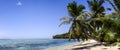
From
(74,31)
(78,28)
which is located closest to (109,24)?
(78,28)

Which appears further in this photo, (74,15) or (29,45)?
(29,45)

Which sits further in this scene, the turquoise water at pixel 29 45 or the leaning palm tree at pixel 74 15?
the turquoise water at pixel 29 45

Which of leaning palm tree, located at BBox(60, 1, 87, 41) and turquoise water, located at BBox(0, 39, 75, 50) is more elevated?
leaning palm tree, located at BBox(60, 1, 87, 41)

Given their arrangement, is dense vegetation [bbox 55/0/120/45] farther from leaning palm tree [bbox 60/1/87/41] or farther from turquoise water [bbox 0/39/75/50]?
turquoise water [bbox 0/39/75/50]

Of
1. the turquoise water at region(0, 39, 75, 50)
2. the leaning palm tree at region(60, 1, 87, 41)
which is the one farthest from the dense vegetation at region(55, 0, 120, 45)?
the turquoise water at region(0, 39, 75, 50)

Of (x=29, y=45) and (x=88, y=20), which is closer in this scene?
(x=88, y=20)

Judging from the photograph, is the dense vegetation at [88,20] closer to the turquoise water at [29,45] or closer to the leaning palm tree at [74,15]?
the leaning palm tree at [74,15]

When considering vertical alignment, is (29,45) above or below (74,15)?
below

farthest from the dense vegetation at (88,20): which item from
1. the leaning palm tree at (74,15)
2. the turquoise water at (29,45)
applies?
the turquoise water at (29,45)

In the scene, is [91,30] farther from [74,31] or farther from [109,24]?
[109,24]

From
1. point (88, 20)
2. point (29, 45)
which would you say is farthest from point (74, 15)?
point (29, 45)

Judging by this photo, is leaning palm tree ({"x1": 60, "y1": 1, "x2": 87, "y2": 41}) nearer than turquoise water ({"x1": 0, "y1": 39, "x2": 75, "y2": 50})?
Yes

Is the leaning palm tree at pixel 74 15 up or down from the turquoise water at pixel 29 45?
up

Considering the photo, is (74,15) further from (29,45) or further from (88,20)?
(29,45)
